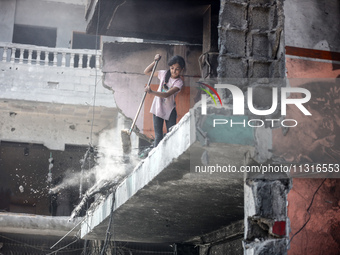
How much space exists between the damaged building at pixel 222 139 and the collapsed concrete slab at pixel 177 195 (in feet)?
0.06

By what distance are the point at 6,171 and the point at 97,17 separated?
970 cm

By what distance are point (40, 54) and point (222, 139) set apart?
44.0ft

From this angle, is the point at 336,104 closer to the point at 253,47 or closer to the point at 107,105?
the point at 253,47

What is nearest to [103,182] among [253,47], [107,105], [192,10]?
[192,10]

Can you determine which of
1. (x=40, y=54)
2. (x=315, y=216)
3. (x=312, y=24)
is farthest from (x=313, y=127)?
(x=40, y=54)

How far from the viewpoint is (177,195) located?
6613 mm

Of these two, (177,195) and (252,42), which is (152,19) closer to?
(177,195)

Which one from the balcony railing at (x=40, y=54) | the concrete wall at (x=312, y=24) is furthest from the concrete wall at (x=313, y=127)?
the balcony railing at (x=40, y=54)

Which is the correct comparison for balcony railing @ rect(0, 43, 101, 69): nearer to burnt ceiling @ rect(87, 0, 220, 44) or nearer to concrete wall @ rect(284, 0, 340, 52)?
burnt ceiling @ rect(87, 0, 220, 44)

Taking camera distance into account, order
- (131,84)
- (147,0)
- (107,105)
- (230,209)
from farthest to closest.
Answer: (107,105), (131,84), (147,0), (230,209)

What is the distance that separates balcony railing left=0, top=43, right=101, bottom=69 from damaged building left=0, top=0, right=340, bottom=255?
3.72 meters

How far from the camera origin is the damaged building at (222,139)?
4828mm

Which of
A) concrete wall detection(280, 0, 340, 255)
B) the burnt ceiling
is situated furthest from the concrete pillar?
the burnt ceiling

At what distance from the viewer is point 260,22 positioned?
550 cm
